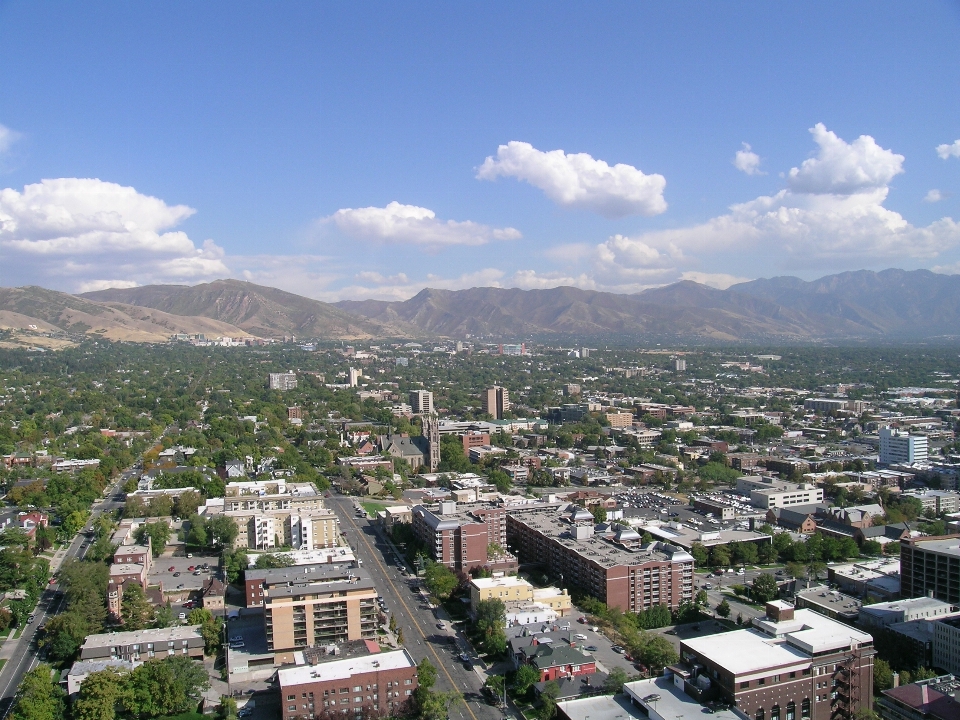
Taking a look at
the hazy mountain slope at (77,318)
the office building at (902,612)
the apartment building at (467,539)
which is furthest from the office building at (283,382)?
the office building at (902,612)

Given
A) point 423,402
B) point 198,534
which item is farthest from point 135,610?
point 423,402

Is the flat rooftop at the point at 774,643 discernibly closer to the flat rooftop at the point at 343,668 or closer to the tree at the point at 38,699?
the flat rooftop at the point at 343,668

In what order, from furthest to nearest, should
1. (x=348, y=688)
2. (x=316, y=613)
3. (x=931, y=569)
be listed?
(x=931, y=569) → (x=316, y=613) → (x=348, y=688)

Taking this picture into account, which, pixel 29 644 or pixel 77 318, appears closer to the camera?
pixel 29 644

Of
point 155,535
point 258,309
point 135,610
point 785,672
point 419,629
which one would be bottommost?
point 419,629

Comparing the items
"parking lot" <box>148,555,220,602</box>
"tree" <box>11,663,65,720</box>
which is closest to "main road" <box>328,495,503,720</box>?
"parking lot" <box>148,555,220,602</box>

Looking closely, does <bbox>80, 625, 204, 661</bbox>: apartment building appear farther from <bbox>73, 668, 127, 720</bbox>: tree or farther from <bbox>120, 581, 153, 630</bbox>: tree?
<bbox>73, 668, 127, 720</bbox>: tree

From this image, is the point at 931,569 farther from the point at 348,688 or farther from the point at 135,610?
the point at 135,610
